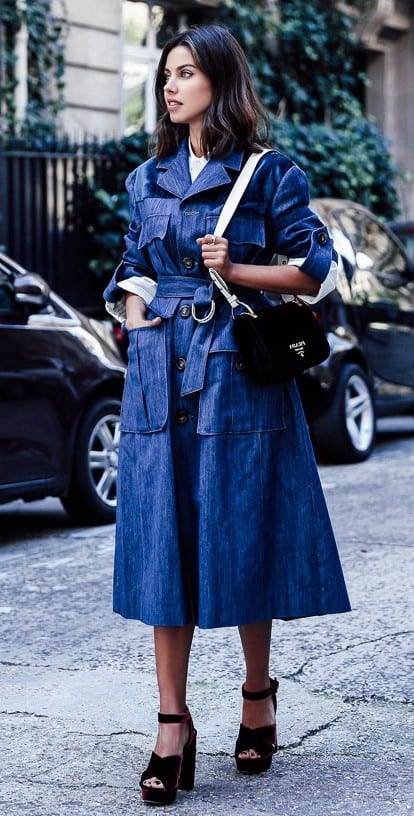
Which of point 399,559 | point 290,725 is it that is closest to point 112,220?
point 399,559

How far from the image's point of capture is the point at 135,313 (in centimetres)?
360

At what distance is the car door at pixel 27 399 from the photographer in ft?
22.4

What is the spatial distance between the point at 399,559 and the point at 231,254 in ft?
10.5

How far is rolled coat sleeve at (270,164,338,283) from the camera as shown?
352 centimetres

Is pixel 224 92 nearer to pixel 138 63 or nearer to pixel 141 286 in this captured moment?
pixel 141 286

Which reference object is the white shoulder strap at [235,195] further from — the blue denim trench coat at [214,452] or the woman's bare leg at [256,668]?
the woman's bare leg at [256,668]

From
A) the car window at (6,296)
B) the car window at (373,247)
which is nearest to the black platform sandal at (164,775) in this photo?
the car window at (6,296)

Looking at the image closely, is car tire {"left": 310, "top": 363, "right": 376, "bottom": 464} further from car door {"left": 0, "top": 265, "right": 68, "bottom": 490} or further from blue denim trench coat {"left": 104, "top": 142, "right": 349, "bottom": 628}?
blue denim trench coat {"left": 104, "top": 142, "right": 349, "bottom": 628}

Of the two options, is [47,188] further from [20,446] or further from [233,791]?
[233,791]

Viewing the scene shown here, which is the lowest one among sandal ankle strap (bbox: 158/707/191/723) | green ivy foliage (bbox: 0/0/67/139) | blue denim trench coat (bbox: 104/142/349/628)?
sandal ankle strap (bbox: 158/707/191/723)

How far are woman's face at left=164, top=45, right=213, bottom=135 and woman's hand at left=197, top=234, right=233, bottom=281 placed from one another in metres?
0.34

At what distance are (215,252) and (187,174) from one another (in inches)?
10.9

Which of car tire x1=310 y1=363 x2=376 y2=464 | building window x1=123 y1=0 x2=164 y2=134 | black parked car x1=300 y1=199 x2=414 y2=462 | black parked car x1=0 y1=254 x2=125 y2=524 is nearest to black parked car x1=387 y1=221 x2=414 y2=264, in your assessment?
black parked car x1=300 y1=199 x2=414 y2=462

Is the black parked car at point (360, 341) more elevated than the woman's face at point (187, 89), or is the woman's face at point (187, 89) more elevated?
the woman's face at point (187, 89)
